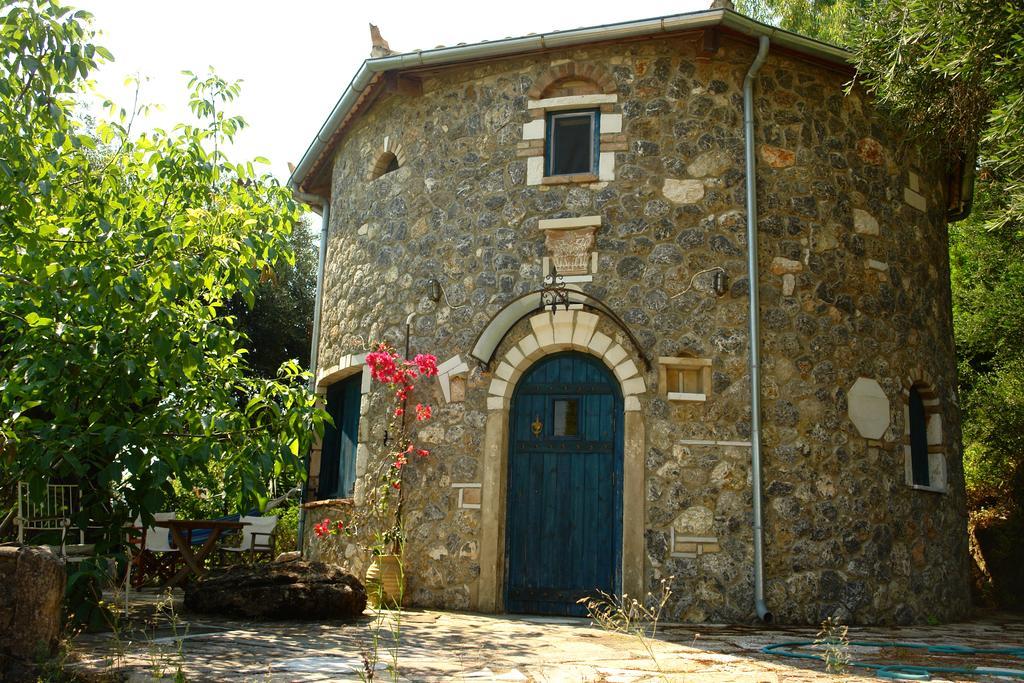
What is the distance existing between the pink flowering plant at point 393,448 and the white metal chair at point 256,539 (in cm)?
344

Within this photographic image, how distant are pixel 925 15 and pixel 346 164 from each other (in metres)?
6.18

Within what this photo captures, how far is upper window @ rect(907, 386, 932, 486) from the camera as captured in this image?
31.4 ft

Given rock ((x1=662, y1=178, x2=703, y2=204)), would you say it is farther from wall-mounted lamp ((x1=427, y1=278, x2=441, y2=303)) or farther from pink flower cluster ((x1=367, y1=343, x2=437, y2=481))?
pink flower cluster ((x1=367, y1=343, x2=437, y2=481))

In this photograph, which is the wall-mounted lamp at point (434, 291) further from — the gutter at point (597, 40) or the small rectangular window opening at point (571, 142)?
the gutter at point (597, 40)

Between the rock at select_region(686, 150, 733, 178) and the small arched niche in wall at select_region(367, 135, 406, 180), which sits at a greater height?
the small arched niche in wall at select_region(367, 135, 406, 180)

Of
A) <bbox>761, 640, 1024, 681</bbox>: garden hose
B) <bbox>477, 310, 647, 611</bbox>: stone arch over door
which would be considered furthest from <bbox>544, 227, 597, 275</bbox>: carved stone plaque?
<bbox>761, 640, 1024, 681</bbox>: garden hose

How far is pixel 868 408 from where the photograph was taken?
8.70m

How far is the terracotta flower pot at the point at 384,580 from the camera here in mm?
8516

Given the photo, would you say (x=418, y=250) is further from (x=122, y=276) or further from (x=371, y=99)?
(x=122, y=276)

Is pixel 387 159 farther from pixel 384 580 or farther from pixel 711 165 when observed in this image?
pixel 384 580

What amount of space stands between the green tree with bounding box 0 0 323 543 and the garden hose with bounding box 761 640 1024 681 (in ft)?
11.1

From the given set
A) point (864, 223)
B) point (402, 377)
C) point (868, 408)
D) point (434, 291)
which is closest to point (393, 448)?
point (402, 377)

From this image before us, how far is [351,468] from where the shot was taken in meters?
10.1

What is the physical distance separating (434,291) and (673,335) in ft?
7.50
